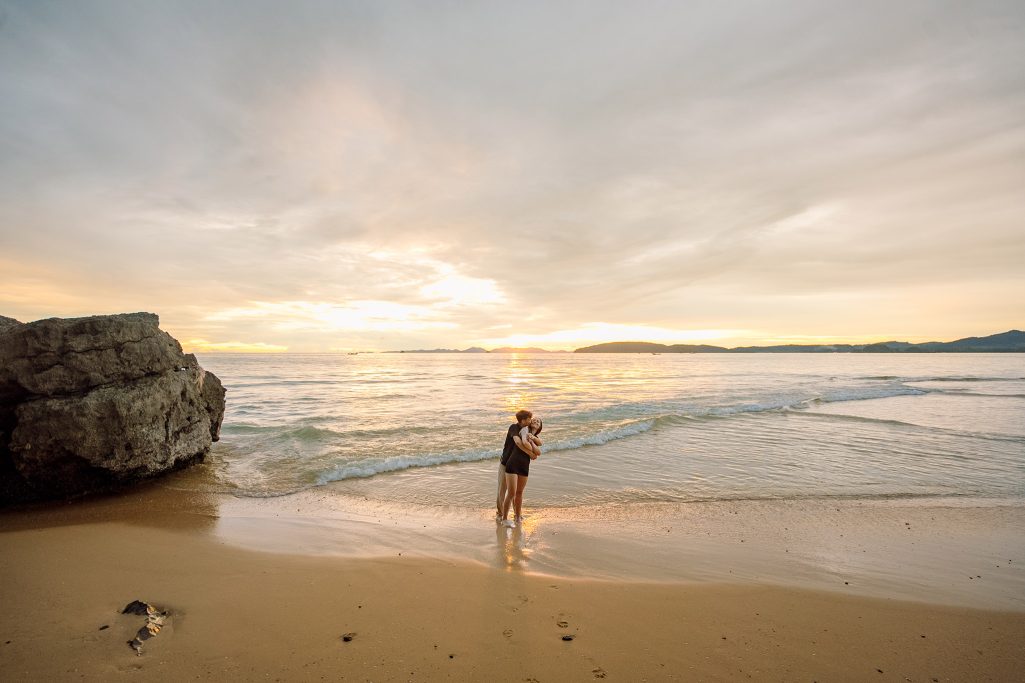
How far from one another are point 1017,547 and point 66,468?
690 inches

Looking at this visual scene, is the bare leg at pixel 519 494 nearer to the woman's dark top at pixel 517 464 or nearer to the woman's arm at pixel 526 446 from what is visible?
the woman's dark top at pixel 517 464

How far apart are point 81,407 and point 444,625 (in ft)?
30.4

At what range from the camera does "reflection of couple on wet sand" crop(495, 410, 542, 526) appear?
8.66 meters

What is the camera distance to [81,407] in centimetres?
938

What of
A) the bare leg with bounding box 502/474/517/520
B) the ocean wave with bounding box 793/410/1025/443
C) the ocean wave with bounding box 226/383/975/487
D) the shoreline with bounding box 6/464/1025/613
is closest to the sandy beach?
the shoreline with bounding box 6/464/1025/613

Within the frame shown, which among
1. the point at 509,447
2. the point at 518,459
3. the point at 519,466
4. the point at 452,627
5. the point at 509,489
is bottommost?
the point at 452,627

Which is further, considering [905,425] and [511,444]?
[905,425]

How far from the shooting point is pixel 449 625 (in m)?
4.96

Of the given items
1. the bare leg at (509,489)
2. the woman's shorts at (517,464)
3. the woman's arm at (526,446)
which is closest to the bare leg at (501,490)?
the bare leg at (509,489)

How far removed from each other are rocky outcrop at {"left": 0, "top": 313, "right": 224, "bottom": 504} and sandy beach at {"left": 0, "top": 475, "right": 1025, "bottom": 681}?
2.97 meters

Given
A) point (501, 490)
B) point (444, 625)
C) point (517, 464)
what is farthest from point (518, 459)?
A: point (444, 625)

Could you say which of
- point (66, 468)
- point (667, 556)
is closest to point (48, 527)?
point (66, 468)

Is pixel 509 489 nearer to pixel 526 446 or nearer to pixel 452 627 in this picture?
pixel 526 446

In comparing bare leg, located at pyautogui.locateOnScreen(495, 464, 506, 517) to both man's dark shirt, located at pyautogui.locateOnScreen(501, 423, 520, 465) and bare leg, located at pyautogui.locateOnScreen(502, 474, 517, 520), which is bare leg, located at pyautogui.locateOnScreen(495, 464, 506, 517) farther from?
man's dark shirt, located at pyautogui.locateOnScreen(501, 423, 520, 465)
